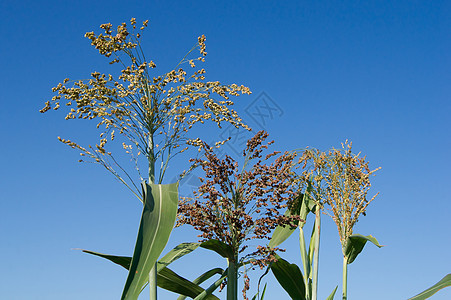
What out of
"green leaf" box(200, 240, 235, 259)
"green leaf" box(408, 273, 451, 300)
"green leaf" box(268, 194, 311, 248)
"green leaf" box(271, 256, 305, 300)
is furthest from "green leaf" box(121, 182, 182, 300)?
"green leaf" box(408, 273, 451, 300)

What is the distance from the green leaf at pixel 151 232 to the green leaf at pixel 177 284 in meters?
1.26

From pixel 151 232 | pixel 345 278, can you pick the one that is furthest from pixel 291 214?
pixel 151 232

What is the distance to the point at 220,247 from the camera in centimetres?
366

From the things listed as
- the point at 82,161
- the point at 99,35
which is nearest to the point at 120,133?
the point at 82,161

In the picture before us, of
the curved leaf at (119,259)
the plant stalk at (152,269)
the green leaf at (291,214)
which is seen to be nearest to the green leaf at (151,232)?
the plant stalk at (152,269)

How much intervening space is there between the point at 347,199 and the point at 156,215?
2.10 metres

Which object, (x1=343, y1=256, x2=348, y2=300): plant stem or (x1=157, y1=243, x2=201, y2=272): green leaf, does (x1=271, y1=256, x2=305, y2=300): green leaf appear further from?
(x1=157, y1=243, x2=201, y2=272): green leaf

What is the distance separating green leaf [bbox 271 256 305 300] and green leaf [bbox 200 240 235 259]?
0.98 m

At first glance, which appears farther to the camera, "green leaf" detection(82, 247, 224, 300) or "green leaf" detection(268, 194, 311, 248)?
"green leaf" detection(268, 194, 311, 248)

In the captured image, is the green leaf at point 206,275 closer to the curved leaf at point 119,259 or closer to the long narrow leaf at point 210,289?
the long narrow leaf at point 210,289

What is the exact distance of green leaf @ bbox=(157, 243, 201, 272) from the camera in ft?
11.8

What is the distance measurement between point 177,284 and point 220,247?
558 mm

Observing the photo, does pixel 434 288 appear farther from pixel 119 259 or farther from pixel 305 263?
pixel 119 259

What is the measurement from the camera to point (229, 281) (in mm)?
3625
